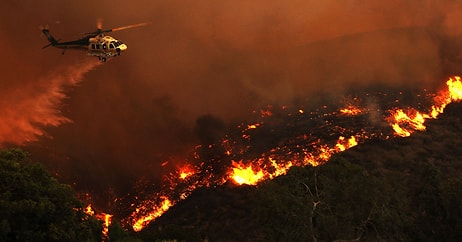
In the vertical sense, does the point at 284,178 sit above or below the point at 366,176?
above

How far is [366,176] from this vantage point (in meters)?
40.8

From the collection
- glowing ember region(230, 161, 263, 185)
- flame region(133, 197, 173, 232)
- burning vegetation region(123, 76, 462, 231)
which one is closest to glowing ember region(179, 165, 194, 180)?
burning vegetation region(123, 76, 462, 231)

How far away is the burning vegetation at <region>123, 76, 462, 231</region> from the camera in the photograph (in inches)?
3151

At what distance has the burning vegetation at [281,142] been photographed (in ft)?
263

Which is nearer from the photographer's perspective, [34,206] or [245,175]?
[34,206]

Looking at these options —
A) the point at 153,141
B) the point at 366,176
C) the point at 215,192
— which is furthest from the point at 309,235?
the point at 153,141

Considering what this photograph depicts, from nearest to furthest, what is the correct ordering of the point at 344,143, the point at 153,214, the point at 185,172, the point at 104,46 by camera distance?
the point at 104,46 < the point at 153,214 < the point at 185,172 < the point at 344,143

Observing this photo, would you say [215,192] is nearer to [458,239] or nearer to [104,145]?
[104,145]

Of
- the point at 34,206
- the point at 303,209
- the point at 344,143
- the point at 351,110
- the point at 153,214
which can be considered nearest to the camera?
the point at 34,206

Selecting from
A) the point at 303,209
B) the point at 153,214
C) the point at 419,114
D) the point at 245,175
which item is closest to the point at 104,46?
the point at 303,209

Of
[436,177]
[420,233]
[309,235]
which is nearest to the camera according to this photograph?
[309,235]

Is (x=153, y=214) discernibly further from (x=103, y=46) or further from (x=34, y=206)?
(x=34, y=206)

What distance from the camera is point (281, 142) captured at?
94438mm

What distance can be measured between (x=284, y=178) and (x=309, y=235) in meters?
9.61
